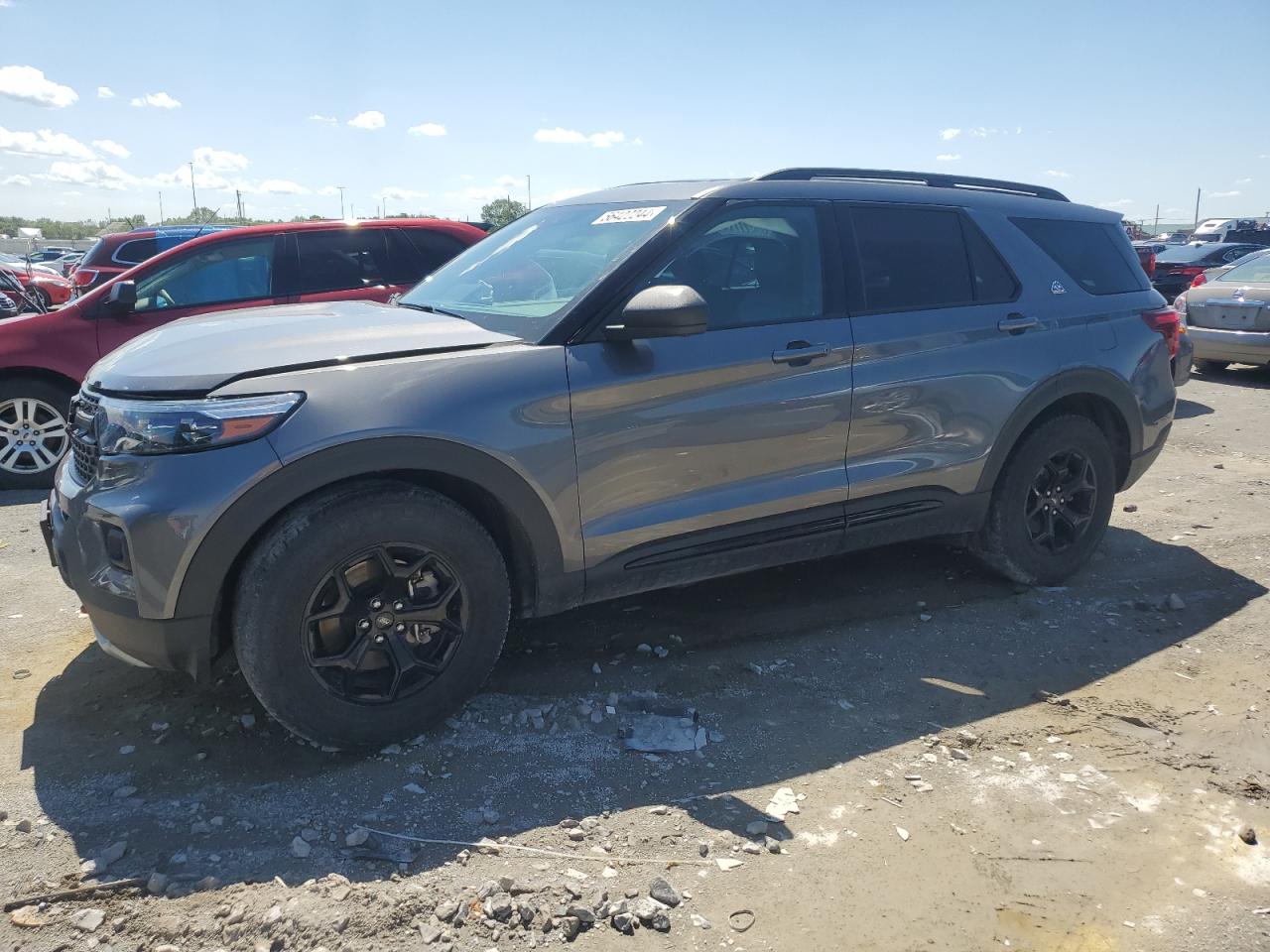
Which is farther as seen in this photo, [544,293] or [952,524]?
[952,524]

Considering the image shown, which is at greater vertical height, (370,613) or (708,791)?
(370,613)

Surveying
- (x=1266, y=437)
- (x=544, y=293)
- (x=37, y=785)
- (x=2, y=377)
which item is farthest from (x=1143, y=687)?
(x=2, y=377)

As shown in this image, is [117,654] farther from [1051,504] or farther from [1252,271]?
[1252,271]

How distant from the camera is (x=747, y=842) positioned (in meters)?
2.80

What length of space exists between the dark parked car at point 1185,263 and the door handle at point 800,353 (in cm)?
1320

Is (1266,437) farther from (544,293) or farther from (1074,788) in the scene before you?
(544,293)

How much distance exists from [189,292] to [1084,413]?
236 inches

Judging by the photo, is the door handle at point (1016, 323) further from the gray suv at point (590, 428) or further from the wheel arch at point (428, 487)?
the wheel arch at point (428, 487)

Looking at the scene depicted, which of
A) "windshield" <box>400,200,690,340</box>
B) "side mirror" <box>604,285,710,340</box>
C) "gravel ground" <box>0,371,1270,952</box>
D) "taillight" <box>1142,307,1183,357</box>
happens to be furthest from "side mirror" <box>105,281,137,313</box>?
"taillight" <box>1142,307,1183,357</box>

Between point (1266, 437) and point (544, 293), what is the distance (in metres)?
7.10

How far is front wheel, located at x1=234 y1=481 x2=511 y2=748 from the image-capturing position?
2.92m

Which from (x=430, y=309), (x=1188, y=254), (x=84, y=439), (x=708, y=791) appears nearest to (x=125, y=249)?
(x=430, y=309)

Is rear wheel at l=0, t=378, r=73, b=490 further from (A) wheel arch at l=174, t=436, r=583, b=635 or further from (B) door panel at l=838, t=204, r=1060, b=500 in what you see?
(B) door panel at l=838, t=204, r=1060, b=500

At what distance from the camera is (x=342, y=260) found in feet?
24.2
